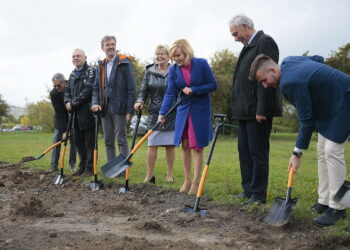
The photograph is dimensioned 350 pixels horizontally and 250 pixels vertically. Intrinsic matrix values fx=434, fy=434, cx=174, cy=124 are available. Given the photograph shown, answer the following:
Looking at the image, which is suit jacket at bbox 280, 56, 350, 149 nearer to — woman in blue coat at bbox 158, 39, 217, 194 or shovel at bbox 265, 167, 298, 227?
shovel at bbox 265, 167, 298, 227

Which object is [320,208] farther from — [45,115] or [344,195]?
[45,115]

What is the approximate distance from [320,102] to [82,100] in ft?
15.3

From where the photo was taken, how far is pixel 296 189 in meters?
6.50

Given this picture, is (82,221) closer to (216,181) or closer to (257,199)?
(257,199)

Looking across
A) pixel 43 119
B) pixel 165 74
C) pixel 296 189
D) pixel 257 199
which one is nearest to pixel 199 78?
pixel 165 74

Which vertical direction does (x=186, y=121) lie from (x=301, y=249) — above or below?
above

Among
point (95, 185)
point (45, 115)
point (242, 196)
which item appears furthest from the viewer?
point (45, 115)

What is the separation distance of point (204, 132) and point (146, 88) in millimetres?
1575

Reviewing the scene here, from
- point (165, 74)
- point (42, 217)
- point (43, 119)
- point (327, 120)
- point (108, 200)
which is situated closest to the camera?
point (327, 120)

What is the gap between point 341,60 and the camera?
25234mm

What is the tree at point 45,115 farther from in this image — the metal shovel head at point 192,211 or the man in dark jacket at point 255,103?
the metal shovel head at point 192,211

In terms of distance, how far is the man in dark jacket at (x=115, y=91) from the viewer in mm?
7371

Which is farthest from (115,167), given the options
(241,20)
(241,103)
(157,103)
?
(241,20)

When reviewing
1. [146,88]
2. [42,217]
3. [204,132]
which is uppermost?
[146,88]
